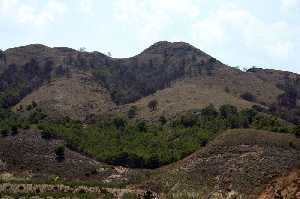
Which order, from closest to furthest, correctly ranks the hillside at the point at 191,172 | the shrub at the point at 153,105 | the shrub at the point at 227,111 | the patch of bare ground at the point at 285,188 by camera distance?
the patch of bare ground at the point at 285,188 → the hillside at the point at 191,172 → the shrub at the point at 227,111 → the shrub at the point at 153,105

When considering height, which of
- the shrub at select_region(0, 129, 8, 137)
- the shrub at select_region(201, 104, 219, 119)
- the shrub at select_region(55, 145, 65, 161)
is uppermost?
the shrub at select_region(201, 104, 219, 119)

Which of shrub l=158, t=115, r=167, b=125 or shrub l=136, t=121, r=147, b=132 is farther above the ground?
shrub l=158, t=115, r=167, b=125

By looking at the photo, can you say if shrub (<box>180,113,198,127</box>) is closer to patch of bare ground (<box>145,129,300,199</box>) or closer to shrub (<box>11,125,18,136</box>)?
patch of bare ground (<box>145,129,300,199</box>)

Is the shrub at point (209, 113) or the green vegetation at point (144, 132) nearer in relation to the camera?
the green vegetation at point (144, 132)

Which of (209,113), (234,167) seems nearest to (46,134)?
(234,167)

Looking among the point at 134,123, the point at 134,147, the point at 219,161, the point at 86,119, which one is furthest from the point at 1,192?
the point at 86,119

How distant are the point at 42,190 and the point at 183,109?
88.9 m

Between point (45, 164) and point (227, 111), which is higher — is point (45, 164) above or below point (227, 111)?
below

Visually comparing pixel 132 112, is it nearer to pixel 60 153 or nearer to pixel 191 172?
pixel 60 153

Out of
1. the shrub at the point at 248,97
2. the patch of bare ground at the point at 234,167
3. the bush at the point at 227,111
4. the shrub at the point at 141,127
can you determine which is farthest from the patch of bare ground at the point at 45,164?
the shrub at the point at 248,97

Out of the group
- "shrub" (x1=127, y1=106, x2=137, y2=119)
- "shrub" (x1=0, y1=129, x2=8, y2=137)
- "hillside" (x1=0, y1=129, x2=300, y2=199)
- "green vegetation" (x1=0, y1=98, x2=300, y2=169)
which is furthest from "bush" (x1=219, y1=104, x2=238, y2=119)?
"shrub" (x1=0, y1=129, x2=8, y2=137)

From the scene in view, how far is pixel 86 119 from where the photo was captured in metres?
172

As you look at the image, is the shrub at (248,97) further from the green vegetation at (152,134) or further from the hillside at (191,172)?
the hillside at (191,172)

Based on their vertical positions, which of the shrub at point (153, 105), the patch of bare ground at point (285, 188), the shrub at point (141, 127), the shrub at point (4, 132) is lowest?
the patch of bare ground at point (285, 188)
